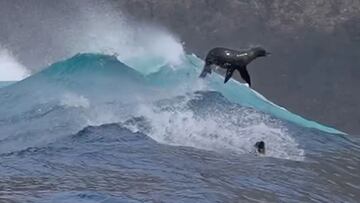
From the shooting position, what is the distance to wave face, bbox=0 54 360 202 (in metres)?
8.64

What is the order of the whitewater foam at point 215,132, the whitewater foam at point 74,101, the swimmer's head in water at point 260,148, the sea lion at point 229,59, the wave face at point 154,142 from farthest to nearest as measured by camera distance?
the whitewater foam at point 74,101 → the whitewater foam at point 215,132 → the swimmer's head in water at point 260,148 → the sea lion at point 229,59 → the wave face at point 154,142

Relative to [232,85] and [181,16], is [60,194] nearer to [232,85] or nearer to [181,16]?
[232,85]

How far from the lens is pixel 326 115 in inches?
917

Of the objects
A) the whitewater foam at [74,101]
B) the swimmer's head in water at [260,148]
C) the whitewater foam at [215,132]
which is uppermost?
the whitewater foam at [74,101]

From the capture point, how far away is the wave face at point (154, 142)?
8641mm

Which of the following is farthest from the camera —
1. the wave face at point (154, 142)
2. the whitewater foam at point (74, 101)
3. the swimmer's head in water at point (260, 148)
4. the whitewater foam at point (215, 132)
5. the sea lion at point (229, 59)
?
the whitewater foam at point (74, 101)

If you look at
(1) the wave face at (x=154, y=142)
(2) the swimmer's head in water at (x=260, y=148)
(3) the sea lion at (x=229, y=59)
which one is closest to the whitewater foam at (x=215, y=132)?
(1) the wave face at (x=154, y=142)

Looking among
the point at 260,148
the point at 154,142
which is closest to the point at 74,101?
the point at 154,142

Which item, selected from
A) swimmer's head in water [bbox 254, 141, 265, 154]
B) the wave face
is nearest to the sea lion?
swimmer's head in water [bbox 254, 141, 265, 154]

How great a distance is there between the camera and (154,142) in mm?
11602

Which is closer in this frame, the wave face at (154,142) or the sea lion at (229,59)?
the wave face at (154,142)

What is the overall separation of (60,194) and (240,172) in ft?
9.18

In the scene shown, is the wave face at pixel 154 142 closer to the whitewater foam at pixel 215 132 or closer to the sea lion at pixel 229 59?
the whitewater foam at pixel 215 132

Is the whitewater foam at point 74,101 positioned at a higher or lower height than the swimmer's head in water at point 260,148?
higher
